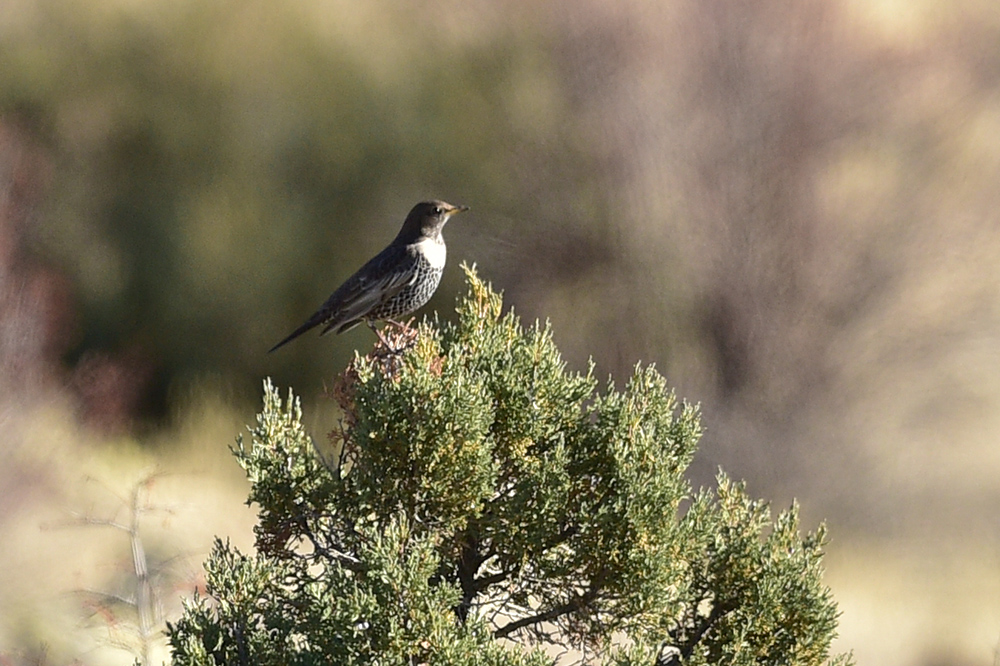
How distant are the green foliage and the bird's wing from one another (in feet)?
2.22

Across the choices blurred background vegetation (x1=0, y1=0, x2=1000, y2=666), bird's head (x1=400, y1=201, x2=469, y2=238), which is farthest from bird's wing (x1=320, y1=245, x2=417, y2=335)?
blurred background vegetation (x1=0, y1=0, x2=1000, y2=666)

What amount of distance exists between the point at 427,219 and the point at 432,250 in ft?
0.63

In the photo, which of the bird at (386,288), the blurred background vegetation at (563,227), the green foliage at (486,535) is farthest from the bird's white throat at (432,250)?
the blurred background vegetation at (563,227)

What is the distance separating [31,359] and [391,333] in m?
7.05

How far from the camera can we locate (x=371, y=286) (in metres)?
5.66

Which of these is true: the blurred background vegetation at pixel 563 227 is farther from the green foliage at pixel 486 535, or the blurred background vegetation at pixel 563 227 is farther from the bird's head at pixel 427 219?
the green foliage at pixel 486 535

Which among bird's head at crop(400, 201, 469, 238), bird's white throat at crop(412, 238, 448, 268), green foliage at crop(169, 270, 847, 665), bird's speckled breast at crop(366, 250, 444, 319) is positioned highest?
bird's head at crop(400, 201, 469, 238)

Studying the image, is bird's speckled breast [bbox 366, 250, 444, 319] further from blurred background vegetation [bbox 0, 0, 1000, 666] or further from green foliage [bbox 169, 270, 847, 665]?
blurred background vegetation [bbox 0, 0, 1000, 666]

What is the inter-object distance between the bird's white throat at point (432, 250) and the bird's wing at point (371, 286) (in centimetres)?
6

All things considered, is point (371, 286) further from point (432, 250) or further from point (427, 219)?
point (427, 219)

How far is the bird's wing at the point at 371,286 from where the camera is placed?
5.64m

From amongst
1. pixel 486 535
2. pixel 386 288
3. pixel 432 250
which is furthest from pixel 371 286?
pixel 486 535

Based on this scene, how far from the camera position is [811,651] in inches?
197

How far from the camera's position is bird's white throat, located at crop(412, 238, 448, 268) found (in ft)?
19.0
